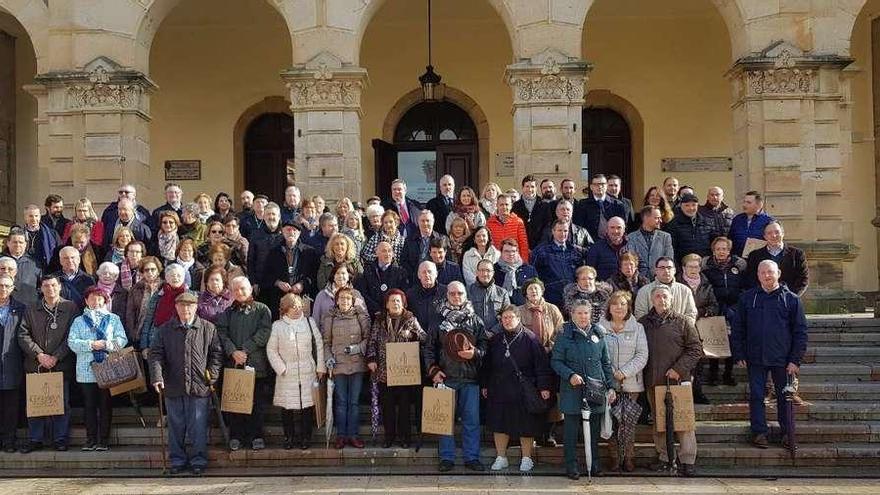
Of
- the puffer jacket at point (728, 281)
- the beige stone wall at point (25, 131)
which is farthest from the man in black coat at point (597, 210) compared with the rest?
the beige stone wall at point (25, 131)

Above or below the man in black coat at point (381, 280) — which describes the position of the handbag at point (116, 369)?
below

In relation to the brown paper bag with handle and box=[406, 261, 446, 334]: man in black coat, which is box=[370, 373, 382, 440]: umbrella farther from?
the brown paper bag with handle

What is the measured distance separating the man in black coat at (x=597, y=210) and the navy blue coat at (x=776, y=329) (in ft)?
8.02

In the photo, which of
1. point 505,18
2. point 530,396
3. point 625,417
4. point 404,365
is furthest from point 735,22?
point 404,365

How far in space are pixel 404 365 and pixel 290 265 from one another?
1.86m

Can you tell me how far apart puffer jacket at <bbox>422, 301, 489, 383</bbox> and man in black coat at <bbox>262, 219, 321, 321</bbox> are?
1735mm

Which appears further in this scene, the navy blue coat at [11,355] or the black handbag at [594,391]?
the navy blue coat at [11,355]

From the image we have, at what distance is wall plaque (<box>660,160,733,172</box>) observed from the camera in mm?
16875

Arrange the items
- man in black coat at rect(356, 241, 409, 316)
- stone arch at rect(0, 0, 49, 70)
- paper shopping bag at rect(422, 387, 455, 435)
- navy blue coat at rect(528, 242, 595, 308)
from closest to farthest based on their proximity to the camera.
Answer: paper shopping bag at rect(422, 387, 455, 435), man in black coat at rect(356, 241, 409, 316), navy blue coat at rect(528, 242, 595, 308), stone arch at rect(0, 0, 49, 70)

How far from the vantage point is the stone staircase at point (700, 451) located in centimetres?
816

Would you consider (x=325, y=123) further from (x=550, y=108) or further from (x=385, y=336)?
(x=385, y=336)

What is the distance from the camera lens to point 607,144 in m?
17.7

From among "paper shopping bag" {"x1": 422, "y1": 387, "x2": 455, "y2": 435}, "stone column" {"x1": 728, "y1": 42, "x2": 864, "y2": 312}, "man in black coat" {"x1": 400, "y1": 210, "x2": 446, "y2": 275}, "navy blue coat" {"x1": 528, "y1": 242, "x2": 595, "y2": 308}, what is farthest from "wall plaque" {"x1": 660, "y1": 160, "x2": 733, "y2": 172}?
"paper shopping bag" {"x1": 422, "y1": 387, "x2": 455, "y2": 435}

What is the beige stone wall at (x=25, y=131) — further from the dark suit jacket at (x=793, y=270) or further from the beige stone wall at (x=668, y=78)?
the dark suit jacket at (x=793, y=270)
